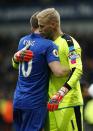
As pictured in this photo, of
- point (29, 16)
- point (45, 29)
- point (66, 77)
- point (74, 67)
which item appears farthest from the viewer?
point (29, 16)

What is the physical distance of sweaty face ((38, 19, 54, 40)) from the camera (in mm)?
9070

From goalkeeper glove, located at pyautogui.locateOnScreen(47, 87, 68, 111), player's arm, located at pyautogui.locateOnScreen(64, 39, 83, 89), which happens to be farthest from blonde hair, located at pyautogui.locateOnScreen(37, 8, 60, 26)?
goalkeeper glove, located at pyautogui.locateOnScreen(47, 87, 68, 111)

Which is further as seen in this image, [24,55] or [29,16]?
[29,16]

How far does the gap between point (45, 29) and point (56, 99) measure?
0.82m

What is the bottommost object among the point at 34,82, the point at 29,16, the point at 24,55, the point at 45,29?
the point at 29,16

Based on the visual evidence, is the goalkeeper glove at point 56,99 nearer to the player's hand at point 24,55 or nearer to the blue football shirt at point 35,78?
the blue football shirt at point 35,78

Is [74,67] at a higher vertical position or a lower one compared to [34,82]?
higher

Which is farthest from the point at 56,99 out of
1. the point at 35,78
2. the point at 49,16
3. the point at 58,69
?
the point at 49,16

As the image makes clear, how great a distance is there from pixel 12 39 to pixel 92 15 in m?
2.77

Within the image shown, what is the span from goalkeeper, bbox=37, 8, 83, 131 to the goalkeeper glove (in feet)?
0.56

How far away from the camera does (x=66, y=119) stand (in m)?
9.25

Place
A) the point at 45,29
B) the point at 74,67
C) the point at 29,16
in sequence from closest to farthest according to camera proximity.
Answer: the point at 74,67
the point at 45,29
the point at 29,16

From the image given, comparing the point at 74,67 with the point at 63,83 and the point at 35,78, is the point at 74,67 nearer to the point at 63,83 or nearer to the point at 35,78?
the point at 63,83

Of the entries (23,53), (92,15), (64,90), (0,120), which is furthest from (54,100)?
(92,15)
